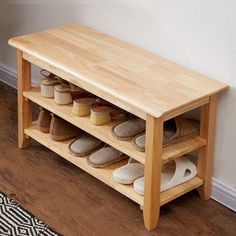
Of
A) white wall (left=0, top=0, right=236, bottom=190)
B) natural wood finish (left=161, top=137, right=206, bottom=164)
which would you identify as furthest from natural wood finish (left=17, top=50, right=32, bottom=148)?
natural wood finish (left=161, top=137, right=206, bottom=164)

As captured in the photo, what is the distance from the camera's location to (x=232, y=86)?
210cm

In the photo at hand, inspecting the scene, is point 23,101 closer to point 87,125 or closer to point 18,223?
point 87,125

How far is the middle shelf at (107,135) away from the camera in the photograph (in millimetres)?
2088

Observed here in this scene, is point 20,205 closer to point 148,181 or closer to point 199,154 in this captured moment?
point 148,181

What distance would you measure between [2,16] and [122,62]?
1139 millimetres

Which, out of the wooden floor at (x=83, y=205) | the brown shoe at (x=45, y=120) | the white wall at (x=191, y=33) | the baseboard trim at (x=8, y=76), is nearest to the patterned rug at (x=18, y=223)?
the wooden floor at (x=83, y=205)

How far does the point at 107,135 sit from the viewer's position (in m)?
2.20

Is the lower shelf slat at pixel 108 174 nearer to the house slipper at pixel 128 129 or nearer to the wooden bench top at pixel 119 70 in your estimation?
the house slipper at pixel 128 129

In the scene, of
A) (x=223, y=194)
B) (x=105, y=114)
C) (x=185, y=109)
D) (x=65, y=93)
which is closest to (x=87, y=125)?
(x=105, y=114)

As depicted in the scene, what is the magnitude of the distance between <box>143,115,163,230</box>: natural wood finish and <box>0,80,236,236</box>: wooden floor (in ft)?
0.20

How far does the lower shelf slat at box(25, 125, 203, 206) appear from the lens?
7.02 feet

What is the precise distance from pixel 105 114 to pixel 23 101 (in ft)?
1.42

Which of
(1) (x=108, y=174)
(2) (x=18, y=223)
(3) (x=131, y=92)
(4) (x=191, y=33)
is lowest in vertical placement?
(2) (x=18, y=223)

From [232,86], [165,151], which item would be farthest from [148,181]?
[232,86]
